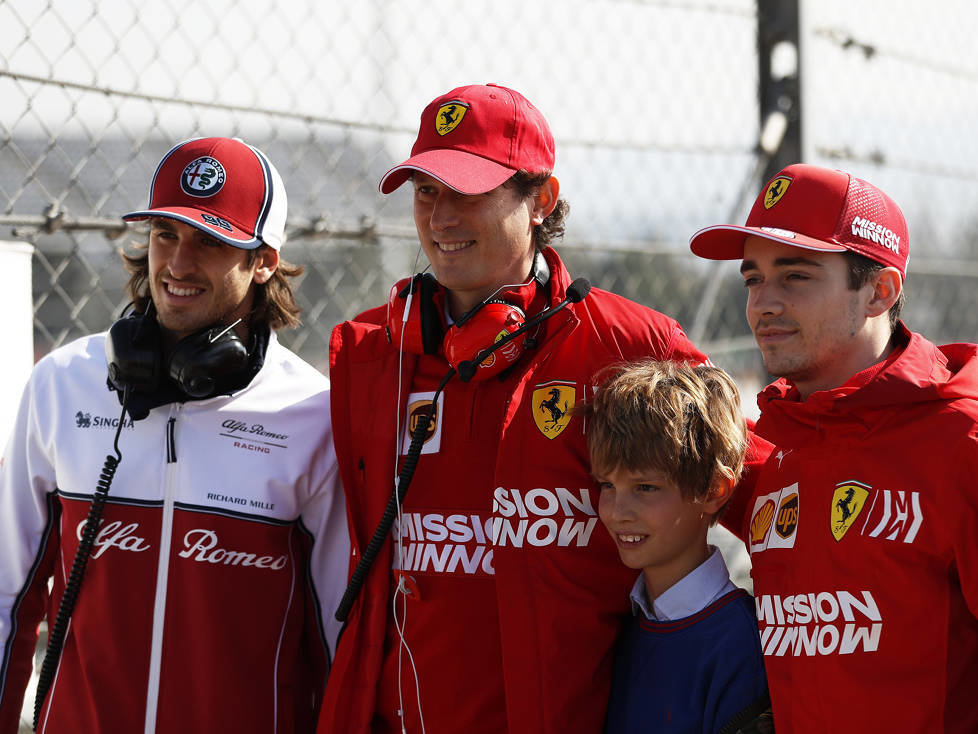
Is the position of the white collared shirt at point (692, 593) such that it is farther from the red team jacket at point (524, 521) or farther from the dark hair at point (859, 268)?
the dark hair at point (859, 268)

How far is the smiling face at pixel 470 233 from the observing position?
2270 mm

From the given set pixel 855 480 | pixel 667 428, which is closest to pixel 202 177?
pixel 667 428

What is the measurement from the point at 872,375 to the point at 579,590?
0.73 m

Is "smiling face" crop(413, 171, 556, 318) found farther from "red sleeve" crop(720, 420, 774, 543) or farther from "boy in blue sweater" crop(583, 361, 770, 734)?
"red sleeve" crop(720, 420, 774, 543)

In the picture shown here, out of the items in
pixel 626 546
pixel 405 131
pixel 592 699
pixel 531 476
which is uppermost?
pixel 405 131

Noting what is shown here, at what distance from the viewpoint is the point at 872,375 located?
74.3 inches

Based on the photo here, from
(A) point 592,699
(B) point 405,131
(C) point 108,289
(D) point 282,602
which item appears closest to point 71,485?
(D) point 282,602

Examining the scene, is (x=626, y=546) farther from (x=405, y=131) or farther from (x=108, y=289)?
(x=108, y=289)

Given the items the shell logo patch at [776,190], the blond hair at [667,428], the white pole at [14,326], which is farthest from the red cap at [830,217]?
the white pole at [14,326]

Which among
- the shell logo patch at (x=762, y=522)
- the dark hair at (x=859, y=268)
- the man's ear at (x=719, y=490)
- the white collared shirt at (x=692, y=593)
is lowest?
the white collared shirt at (x=692, y=593)

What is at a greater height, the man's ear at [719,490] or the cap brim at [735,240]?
the cap brim at [735,240]

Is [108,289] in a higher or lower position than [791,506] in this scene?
higher

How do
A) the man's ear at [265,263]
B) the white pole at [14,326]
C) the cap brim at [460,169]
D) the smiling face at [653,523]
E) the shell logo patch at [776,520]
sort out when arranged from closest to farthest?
the shell logo patch at [776,520]
the smiling face at [653,523]
the cap brim at [460,169]
the white pole at [14,326]
the man's ear at [265,263]

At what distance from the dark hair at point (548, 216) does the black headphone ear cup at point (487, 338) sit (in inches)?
11.7
